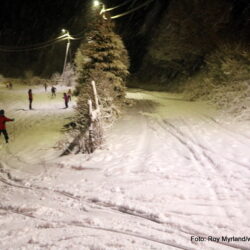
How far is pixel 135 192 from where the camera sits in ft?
16.8

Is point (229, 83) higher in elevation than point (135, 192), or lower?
higher

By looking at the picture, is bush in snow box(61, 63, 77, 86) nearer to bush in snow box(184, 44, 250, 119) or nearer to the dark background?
the dark background

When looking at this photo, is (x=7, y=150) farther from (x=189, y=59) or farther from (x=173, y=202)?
(x=189, y=59)

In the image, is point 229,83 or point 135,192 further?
point 229,83

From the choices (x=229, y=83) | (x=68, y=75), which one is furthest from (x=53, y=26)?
(x=229, y=83)

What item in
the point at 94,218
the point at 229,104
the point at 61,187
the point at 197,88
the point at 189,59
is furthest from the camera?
the point at 189,59

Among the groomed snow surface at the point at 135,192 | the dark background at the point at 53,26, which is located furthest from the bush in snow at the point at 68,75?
the groomed snow surface at the point at 135,192

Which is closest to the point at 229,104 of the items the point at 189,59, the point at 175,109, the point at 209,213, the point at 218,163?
the point at 175,109

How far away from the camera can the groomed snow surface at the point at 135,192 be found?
12.3 ft

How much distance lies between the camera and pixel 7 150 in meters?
10.8

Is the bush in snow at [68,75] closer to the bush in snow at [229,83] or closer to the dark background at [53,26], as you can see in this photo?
the dark background at [53,26]

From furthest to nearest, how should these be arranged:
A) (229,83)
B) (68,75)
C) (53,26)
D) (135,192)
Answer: (53,26)
(68,75)
(229,83)
(135,192)

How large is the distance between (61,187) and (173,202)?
106 inches

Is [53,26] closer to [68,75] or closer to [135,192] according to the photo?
[68,75]
